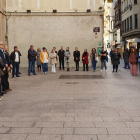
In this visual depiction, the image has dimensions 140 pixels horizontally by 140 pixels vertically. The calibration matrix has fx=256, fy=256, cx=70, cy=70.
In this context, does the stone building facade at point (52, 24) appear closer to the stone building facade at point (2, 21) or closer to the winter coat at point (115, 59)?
the stone building facade at point (2, 21)

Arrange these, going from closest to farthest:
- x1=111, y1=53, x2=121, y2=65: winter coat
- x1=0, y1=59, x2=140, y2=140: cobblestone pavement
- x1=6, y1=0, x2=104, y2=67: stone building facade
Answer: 1. x1=0, y1=59, x2=140, y2=140: cobblestone pavement
2. x1=111, y1=53, x2=121, y2=65: winter coat
3. x1=6, y1=0, x2=104, y2=67: stone building facade

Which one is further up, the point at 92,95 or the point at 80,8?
the point at 80,8

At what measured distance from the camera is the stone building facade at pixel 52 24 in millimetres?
21047

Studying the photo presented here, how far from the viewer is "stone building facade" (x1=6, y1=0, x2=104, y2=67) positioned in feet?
69.1

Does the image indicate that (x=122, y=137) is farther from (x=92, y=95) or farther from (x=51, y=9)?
(x=51, y=9)

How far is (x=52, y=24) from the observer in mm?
21203

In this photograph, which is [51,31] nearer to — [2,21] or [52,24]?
[52,24]

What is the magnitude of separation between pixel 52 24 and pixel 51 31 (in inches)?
22.8

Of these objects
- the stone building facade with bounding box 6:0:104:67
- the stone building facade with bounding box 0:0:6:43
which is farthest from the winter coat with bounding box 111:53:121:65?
the stone building facade with bounding box 0:0:6:43

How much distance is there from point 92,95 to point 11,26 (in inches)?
584

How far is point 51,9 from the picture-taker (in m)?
21.2

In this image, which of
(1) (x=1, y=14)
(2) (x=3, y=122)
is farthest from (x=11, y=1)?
(2) (x=3, y=122)

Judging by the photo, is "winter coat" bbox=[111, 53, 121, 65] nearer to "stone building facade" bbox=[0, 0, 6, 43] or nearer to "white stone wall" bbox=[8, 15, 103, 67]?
"white stone wall" bbox=[8, 15, 103, 67]

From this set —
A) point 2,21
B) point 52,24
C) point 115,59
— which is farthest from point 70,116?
point 52,24
